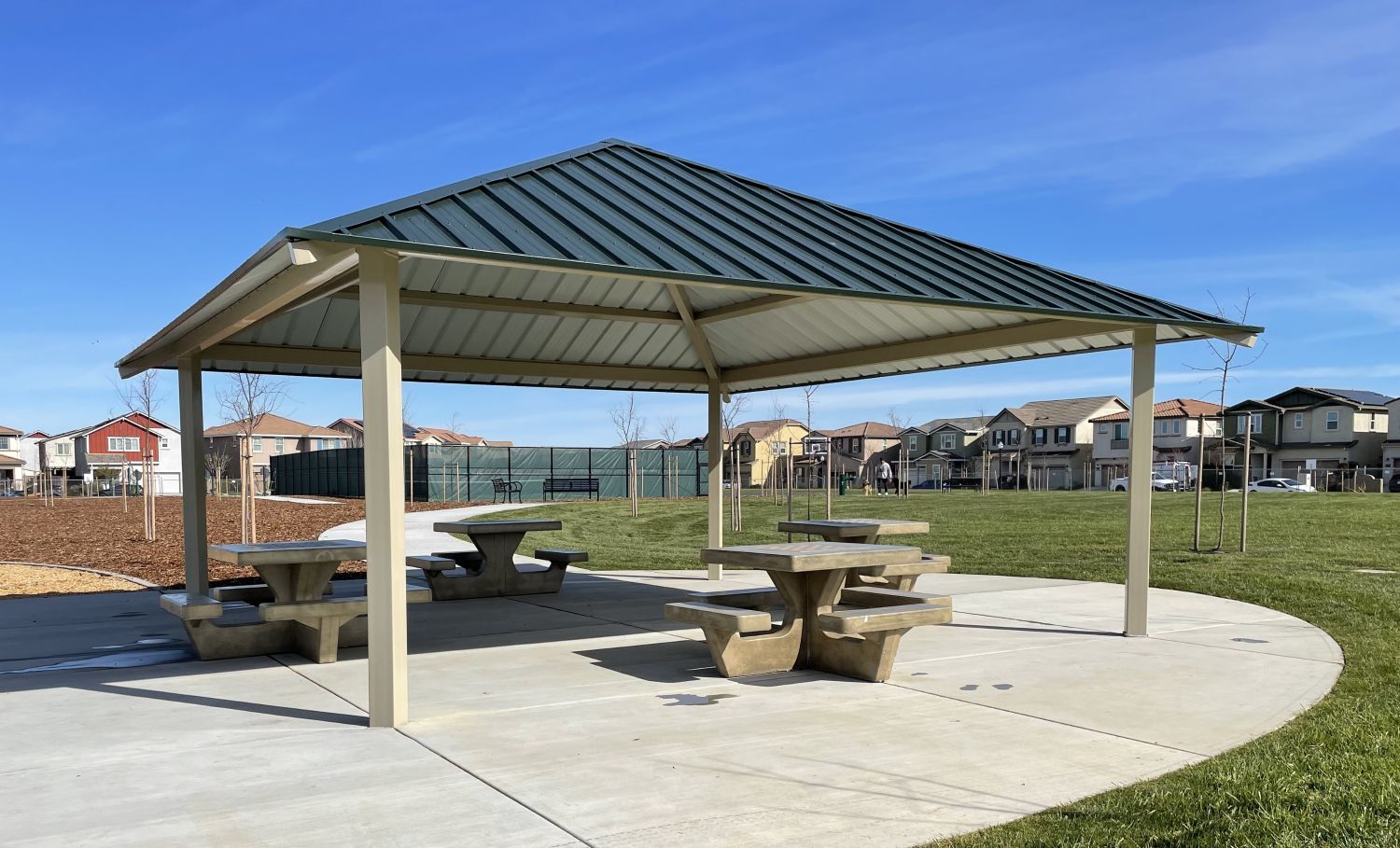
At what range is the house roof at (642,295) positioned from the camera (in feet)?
21.2

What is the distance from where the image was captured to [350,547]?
8.11 m

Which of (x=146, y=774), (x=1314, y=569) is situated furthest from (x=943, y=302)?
(x=1314, y=569)

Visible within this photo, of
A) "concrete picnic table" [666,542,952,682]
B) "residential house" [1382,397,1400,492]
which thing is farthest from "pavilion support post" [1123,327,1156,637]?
"residential house" [1382,397,1400,492]

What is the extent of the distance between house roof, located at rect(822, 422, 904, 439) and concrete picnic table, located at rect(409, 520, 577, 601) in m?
89.6

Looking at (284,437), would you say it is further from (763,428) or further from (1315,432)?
(1315,432)

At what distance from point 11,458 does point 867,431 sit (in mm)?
78171

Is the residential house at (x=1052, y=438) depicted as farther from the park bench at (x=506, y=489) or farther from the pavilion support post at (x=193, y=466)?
the pavilion support post at (x=193, y=466)

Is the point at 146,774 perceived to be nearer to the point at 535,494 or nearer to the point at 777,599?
the point at 777,599

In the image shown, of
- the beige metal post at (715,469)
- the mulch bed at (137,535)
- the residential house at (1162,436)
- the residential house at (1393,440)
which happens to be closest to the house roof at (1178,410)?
the residential house at (1162,436)

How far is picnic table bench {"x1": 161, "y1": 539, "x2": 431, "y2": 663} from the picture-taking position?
7949 millimetres

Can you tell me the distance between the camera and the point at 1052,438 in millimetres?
81188

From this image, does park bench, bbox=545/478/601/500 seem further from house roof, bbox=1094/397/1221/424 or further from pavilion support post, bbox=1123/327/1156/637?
house roof, bbox=1094/397/1221/424

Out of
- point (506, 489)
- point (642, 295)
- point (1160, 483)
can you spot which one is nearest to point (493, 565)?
point (642, 295)

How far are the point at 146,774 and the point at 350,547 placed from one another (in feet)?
10.1
